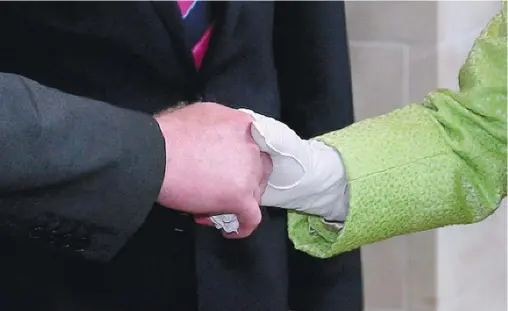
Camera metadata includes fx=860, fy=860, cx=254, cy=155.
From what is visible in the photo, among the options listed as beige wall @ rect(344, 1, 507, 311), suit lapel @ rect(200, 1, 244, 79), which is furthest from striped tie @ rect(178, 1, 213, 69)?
beige wall @ rect(344, 1, 507, 311)

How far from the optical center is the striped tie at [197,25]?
651 mm

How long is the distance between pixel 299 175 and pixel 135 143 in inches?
5.9

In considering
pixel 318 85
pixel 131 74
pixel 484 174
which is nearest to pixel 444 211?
pixel 484 174

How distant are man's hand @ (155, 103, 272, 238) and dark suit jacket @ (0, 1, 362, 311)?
2 centimetres

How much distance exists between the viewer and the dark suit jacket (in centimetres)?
51

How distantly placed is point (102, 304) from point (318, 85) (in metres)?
0.26

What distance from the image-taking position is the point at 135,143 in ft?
1.71

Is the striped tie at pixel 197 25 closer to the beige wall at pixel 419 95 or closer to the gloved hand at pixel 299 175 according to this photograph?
the gloved hand at pixel 299 175

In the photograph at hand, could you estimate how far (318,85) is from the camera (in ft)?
2.48

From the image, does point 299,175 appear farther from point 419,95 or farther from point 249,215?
point 419,95

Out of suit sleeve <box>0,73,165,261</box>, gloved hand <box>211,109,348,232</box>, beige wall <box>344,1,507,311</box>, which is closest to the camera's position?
suit sleeve <box>0,73,165,261</box>

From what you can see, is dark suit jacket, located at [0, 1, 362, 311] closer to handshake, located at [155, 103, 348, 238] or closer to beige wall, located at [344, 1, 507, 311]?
handshake, located at [155, 103, 348, 238]

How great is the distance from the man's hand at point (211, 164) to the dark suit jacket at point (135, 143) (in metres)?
0.02

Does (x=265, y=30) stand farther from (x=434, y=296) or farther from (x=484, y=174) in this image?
(x=434, y=296)
